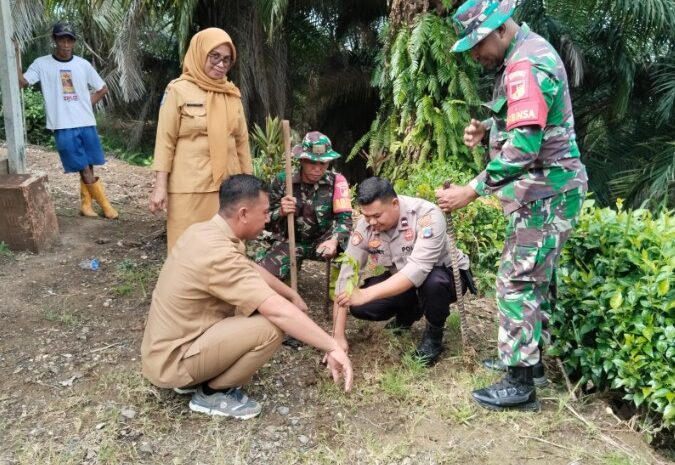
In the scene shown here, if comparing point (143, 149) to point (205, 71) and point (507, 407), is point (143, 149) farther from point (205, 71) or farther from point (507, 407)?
point (507, 407)

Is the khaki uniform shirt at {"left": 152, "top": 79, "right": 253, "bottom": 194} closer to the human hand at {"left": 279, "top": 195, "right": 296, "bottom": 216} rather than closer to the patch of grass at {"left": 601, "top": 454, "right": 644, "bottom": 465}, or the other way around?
the human hand at {"left": 279, "top": 195, "right": 296, "bottom": 216}

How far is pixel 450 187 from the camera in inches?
114

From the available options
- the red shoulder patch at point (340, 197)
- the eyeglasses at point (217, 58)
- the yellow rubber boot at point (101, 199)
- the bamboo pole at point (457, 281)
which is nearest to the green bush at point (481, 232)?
the red shoulder patch at point (340, 197)

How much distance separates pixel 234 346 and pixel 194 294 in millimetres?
289

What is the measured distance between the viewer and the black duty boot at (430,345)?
11.1 ft

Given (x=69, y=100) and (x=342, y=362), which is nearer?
(x=342, y=362)

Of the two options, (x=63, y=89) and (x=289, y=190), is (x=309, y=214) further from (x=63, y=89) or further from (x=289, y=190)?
(x=63, y=89)

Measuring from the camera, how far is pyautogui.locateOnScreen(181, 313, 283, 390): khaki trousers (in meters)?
2.70

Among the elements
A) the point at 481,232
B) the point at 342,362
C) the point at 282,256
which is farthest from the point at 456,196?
the point at 481,232

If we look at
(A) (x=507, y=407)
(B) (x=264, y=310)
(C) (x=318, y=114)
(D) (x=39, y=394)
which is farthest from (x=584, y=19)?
(D) (x=39, y=394)

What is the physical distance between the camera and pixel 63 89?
214 inches

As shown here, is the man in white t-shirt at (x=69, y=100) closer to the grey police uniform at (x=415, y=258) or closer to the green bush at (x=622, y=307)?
the grey police uniform at (x=415, y=258)

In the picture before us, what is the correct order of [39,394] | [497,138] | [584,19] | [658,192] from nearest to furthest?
[497,138] < [39,394] < [658,192] < [584,19]

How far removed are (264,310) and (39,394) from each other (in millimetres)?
1349
